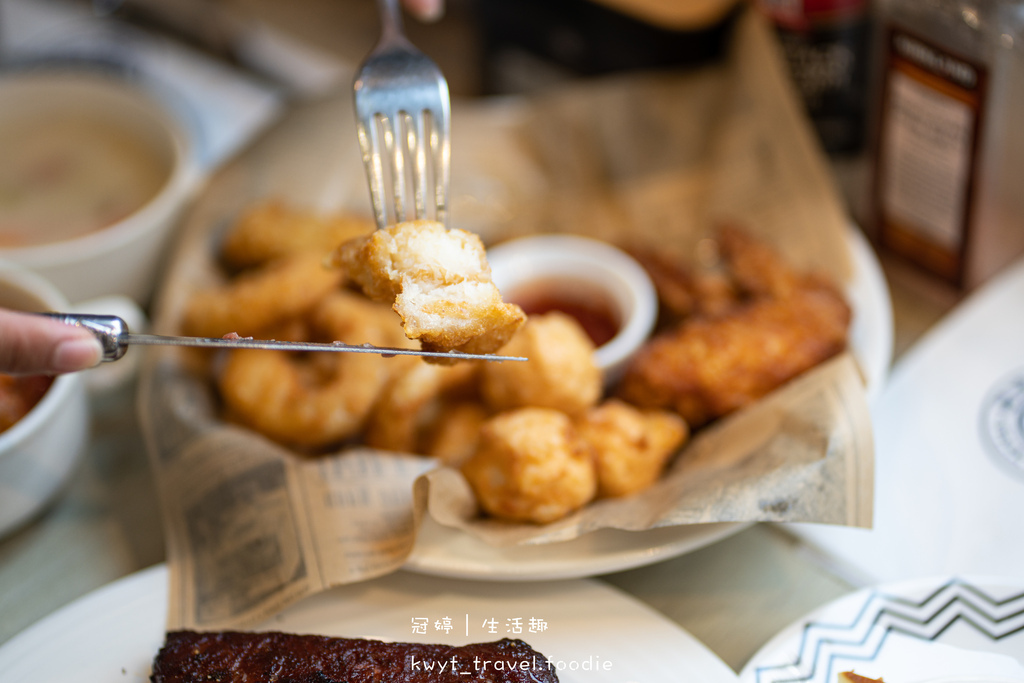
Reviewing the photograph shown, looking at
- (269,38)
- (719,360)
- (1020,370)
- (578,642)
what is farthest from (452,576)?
(269,38)

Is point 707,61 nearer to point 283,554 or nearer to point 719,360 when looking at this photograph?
point 719,360

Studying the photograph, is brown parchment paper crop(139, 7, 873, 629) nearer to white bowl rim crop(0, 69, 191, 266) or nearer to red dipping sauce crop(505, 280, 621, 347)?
white bowl rim crop(0, 69, 191, 266)

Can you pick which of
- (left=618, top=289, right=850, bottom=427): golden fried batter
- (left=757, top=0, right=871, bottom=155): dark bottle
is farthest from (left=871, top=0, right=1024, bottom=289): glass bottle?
(left=618, top=289, right=850, bottom=427): golden fried batter

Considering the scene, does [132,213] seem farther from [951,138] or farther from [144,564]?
[951,138]

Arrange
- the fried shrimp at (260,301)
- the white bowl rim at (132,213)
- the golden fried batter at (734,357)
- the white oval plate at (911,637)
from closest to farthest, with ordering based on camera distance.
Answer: the white oval plate at (911,637)
the golden fried batter at (734,357)
the fried shrimp at (260,301)
the white bowl rim at (132,213)

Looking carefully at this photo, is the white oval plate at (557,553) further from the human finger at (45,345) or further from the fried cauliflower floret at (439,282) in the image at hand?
the human finger at (45,345)

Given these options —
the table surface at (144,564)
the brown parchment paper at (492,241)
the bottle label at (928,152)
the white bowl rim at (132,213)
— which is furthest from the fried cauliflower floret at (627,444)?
the white bowl rim at (132,213)

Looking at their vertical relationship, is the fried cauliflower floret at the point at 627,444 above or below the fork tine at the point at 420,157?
below
